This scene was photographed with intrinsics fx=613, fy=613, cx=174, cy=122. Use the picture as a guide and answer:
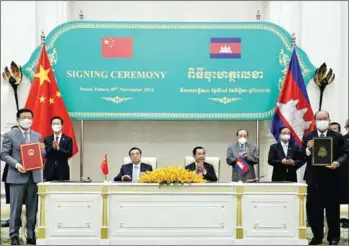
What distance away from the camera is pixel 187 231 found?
20.8 ft

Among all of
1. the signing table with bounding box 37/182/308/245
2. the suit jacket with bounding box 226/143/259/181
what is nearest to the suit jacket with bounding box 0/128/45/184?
the signing table with bounding box 37/182/308/245

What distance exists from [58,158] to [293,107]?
3328mm

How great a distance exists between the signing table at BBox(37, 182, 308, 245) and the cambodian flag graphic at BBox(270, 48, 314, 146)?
7.47 feet

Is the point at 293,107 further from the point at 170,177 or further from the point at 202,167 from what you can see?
the point at 170,177

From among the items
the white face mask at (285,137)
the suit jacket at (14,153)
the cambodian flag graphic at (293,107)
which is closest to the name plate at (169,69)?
the cambodian flag graphic at (293,107)

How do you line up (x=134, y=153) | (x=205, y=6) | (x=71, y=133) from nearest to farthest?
1. (x=134, y=153)
2. (x=71, y=133)
3. (x=205, y=6)

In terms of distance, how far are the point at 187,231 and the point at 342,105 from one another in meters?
4.27

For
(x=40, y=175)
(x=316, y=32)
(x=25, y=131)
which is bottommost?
(x=40, y=175)

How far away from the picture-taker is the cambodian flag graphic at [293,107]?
8586 mm

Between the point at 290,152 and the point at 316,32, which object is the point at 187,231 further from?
the point at 316,32

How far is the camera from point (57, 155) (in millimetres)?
7617

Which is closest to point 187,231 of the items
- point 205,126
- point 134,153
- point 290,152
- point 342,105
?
Answer: point 134,153

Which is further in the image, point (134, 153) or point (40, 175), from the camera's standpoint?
point (134, 153)

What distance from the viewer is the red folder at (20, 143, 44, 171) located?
261 inches
